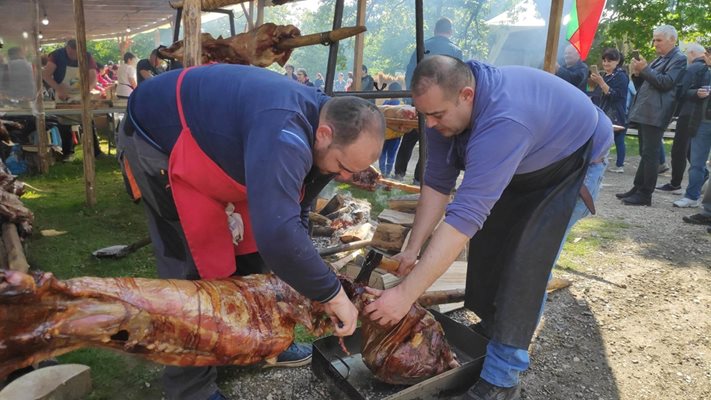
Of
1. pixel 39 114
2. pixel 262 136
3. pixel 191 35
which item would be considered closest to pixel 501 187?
pixel 262 136

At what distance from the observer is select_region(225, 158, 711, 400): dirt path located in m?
2.99

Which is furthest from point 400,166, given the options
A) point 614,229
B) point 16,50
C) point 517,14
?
point 517,14

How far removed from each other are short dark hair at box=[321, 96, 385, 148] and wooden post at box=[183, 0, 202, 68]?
5.16 feet

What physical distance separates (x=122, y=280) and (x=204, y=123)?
0.76m

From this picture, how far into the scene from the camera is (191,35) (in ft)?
10.0

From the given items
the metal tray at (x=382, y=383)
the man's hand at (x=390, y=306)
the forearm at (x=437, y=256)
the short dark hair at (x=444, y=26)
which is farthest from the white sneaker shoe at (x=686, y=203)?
the man's hand at (x=390, y=306)

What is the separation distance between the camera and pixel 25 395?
212 cm

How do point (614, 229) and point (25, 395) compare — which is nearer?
point (25, 395)

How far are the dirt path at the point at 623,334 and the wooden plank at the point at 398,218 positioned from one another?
107 cm

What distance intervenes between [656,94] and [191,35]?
23.4 ft

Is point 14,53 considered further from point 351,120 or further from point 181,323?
point 351,120

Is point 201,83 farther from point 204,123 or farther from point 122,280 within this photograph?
point 122,280

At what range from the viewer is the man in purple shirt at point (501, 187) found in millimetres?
2170

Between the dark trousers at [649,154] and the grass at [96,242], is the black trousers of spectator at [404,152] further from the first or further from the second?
the grass at [96,242]
